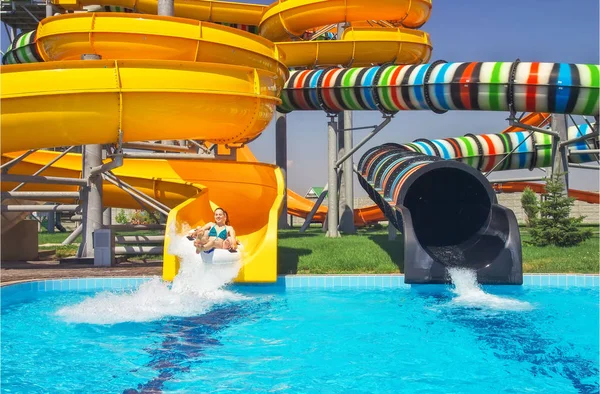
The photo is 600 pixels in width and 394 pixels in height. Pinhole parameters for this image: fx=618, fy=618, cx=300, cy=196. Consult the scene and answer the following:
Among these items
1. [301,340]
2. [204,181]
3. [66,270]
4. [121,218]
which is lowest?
[301,340]

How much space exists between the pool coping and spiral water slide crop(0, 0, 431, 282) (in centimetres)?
47

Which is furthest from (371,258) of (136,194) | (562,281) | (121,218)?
(121,218)

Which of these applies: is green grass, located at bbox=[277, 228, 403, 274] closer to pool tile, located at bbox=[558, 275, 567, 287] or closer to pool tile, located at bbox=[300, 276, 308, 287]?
pool tile, located at bbox=[300, 276, 308, 287]

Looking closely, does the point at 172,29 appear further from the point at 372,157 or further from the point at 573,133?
the point at 573,133

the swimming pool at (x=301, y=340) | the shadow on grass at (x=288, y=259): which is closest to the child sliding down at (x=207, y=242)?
the swimming pool at (x=301, y=340)

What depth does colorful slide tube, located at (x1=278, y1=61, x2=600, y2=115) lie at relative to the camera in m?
9.90

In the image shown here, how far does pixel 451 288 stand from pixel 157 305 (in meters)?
3.62

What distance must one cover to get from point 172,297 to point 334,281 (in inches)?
91.1

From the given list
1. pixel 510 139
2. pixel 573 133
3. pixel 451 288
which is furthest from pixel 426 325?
pixel 573 133

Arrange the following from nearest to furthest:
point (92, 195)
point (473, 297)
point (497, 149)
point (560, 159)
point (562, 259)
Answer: point (473, 297) < point (562, 259) < point (92, 195) < point (560, 159) < point (497, 149)

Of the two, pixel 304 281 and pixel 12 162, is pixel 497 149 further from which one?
pixel 12 162

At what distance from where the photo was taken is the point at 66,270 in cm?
898

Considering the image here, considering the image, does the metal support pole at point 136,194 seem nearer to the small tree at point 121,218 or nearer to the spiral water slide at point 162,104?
the spiral water slide at point 162,104

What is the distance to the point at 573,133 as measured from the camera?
48.7 ft
